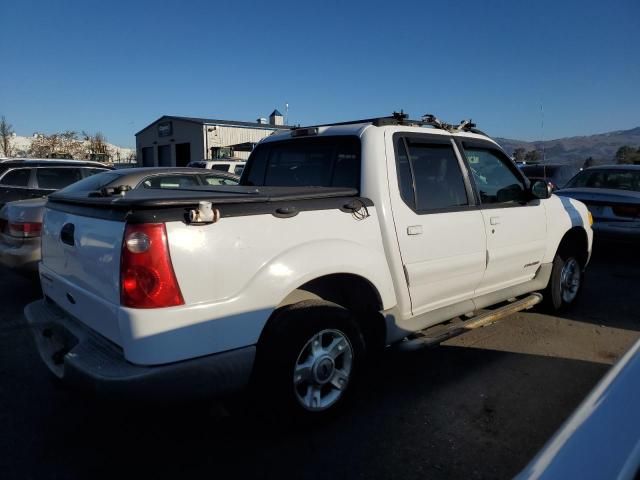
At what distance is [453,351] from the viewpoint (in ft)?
13.8

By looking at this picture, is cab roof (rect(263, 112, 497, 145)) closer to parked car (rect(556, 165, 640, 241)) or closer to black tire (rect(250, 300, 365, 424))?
black tire (rect(250, 300, 365, 424))

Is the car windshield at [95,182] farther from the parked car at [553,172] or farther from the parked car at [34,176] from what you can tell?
the parked car at [553,172]

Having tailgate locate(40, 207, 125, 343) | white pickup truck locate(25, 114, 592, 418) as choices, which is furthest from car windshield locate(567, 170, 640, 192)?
tailgate locate(40, 207, 125, 343)

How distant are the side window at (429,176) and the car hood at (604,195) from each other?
4.71m

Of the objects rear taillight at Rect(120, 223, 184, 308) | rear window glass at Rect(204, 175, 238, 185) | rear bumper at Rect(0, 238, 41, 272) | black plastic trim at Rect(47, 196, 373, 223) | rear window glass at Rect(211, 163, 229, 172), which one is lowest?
rear bumper at Rect(0, 238, 41, 272)

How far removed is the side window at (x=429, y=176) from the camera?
3.41m

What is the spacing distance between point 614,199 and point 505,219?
187 inches

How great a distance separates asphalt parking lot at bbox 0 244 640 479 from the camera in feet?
8.59

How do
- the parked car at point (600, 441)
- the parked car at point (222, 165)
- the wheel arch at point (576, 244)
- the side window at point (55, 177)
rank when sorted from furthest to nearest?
the parked car at point (222, 165) → the side window at point (55, 177) → the wheel arch at point (576, 244) → the parked car at point (600, 441)

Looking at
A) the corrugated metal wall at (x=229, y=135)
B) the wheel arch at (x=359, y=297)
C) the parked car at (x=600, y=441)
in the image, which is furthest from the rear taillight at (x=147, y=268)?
the corrugated metal wall at (x=229, y=135)

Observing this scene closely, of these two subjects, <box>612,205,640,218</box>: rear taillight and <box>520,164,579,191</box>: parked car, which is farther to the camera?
<box>520,164,579,191</box>: parked car

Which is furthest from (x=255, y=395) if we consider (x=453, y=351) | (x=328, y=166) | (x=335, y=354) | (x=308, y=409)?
(x=453, y=351)

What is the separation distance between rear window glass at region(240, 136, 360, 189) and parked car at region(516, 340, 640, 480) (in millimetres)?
2034

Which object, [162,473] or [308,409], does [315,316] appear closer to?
[308,409]
